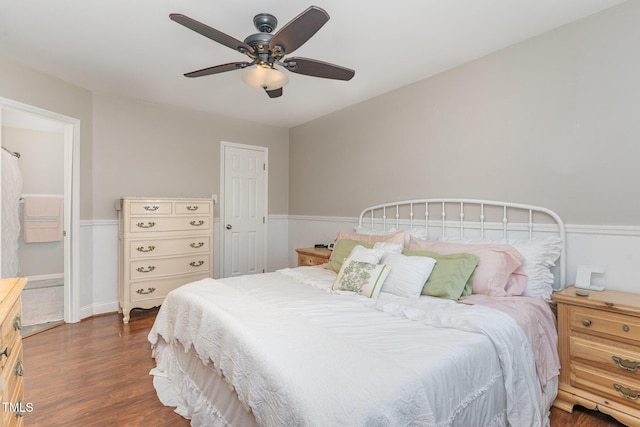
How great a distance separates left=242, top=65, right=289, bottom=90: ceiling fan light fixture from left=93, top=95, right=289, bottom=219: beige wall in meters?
2.35

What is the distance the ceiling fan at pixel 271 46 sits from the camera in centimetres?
158

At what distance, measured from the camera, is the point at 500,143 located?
2582mm

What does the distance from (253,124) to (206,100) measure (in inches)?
39.9

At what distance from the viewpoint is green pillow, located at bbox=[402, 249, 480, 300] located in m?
2.12

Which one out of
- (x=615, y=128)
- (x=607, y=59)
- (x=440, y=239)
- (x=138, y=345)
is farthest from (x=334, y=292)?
(x=607, y=59)

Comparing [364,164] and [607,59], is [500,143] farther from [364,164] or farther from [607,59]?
[364,164]

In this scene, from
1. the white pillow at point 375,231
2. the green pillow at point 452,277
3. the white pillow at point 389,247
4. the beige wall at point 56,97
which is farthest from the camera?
the white pillow at point 375,231

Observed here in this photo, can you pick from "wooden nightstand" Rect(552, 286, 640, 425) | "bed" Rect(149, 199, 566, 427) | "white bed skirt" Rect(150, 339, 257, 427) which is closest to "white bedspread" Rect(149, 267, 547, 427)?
"bed" Rect(149, 199, 566, 427)

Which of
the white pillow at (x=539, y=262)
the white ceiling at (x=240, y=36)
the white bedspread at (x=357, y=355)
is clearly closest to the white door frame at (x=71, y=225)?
the white ceiling at (x=240, y=36)

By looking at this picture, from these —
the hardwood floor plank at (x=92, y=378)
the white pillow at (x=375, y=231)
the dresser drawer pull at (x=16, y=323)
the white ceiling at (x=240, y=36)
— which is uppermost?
the white ceiling at (x=240, y=36)

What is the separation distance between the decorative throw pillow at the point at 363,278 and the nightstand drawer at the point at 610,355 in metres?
1.19

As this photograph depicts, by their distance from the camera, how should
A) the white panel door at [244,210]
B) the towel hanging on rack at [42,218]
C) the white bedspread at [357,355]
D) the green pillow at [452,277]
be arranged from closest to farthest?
1. the white bedspread at [357,355]
2. the green pillow at [452,277]
3. the white panel door at [244,210]
4. the towel hanging on rack at [42,218]

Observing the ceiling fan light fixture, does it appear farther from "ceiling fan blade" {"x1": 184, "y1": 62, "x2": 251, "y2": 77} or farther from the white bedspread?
the white bedspread

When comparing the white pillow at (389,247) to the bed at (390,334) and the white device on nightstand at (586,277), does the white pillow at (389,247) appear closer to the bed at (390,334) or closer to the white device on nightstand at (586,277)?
the bed at (390,334)
